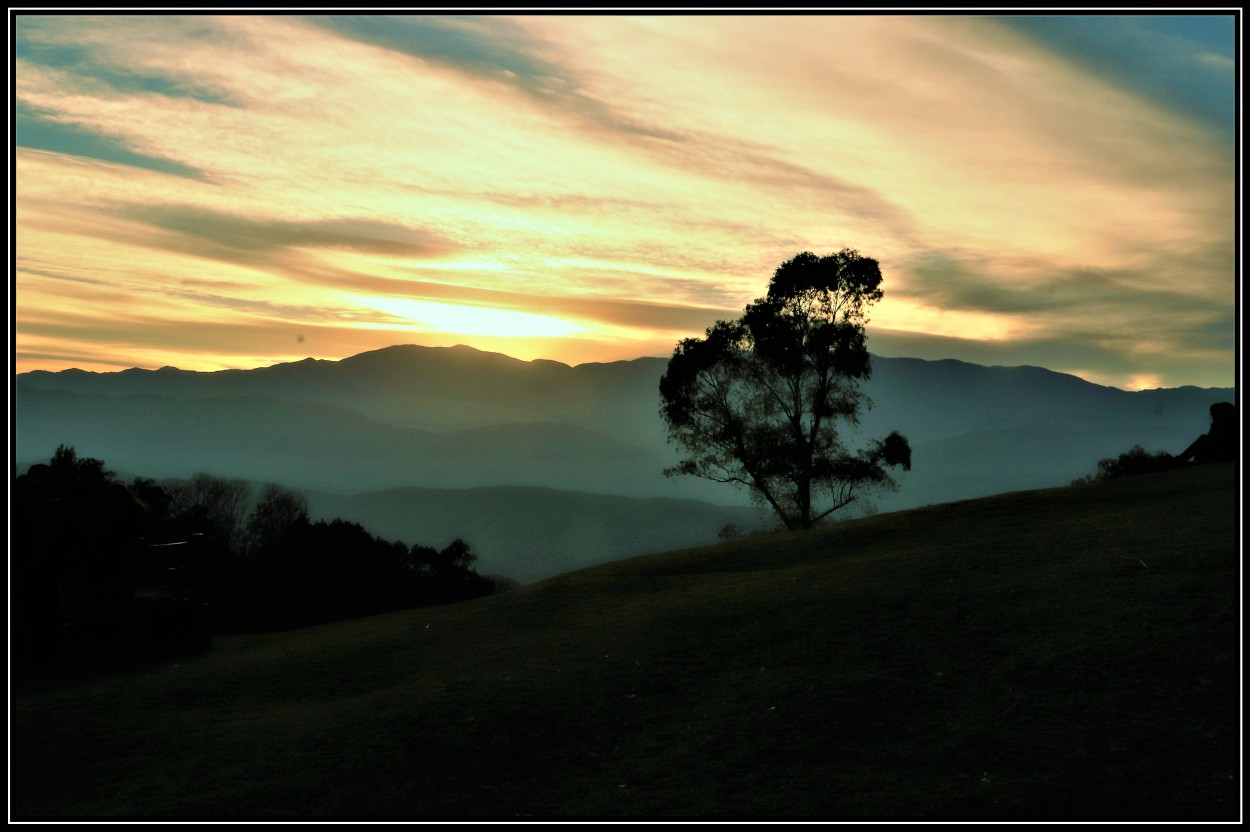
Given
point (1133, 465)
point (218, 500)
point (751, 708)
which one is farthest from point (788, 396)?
point (218, 500)

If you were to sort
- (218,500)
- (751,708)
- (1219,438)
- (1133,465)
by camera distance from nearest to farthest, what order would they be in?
(751,708) < (1219,438) < (1133,465) < (218,500)

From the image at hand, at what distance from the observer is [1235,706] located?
8867mm

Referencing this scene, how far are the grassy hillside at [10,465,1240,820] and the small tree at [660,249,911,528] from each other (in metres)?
25.5

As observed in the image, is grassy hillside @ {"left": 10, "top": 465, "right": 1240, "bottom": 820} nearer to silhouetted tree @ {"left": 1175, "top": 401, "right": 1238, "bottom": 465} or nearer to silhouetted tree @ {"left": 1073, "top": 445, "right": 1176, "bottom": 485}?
silhouetted tree @ {"left": 1175, "top": 401, "right": 1238, "bottom": 465}

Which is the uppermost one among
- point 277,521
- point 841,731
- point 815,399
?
point 815,399

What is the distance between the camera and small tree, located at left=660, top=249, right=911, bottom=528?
41750 mm

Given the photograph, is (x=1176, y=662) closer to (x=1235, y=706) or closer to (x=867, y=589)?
(x=1235, y=706)

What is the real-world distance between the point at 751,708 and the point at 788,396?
33.5 m

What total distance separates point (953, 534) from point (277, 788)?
51.9 feet

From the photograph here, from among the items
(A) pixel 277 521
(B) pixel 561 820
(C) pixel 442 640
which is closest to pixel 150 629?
(C) pixel 442 640

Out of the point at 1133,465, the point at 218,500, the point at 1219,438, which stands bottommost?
the point at 218,500

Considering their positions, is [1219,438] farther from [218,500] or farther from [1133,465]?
[218,500]

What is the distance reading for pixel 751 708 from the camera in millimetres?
10000

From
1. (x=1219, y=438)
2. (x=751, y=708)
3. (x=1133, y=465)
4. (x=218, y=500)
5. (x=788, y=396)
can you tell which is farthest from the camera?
(x=218, y=500)
